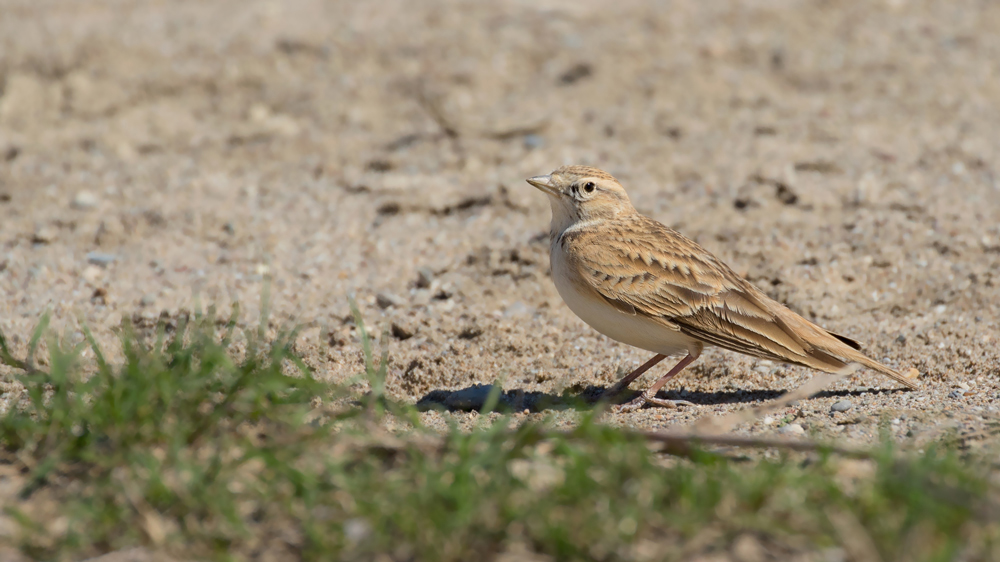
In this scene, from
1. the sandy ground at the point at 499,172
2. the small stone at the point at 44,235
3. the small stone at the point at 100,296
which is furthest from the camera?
the small stone at the point at 44,235

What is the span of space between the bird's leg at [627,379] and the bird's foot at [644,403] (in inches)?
5.2

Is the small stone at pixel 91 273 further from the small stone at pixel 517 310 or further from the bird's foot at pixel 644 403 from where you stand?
the bird's foot at pixel 644 403

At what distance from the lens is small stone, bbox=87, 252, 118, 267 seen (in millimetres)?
6671

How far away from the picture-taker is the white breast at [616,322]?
5.21 meters

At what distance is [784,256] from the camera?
6.52 metres

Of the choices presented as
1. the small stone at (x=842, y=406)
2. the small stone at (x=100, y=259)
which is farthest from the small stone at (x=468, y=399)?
the small stone at (x=100, y=259)

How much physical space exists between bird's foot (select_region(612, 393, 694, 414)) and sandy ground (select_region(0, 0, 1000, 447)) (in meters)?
0.15

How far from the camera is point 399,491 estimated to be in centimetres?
296

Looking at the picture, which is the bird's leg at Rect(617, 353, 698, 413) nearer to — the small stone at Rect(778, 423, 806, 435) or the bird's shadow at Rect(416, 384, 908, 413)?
the bird's shadow at Rect(416, 384, 908, 413)

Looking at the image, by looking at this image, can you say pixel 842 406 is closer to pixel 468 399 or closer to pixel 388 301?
pixel 468 399

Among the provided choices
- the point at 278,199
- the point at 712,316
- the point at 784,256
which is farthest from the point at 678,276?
the point at 278,199

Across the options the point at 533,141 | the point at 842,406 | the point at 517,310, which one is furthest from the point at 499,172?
the point at 842,406

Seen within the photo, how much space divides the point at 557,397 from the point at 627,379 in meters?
0.51

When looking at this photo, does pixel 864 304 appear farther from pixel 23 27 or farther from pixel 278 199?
pixel 23 27
